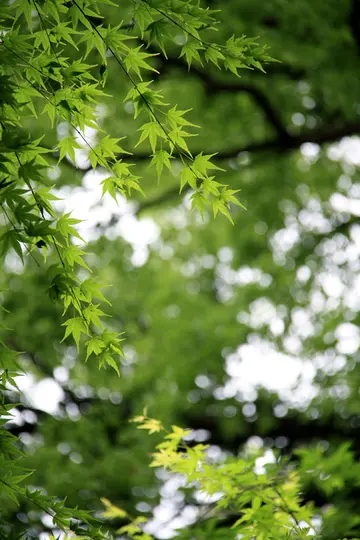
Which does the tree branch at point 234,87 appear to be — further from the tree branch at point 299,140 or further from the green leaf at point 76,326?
the green leaf at point 76,326

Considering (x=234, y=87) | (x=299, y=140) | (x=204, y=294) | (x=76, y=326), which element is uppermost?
(x=76, y=326)

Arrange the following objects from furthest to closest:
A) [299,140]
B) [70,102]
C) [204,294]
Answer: [204,294] → [299,140] → [70,102]

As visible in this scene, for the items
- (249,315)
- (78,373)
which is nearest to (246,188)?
(249,315)

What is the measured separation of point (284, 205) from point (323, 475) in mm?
5110

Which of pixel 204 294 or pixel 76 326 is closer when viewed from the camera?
pixel 76 326

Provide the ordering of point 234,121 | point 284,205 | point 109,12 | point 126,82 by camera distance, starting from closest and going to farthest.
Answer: point 109,12, point 126,82, point 234,121, point 284,205

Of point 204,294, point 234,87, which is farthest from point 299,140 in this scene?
point 204,294

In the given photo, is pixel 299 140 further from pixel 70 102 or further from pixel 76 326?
pixel 76 326

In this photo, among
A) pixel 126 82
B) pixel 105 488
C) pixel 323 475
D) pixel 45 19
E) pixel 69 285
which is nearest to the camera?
pixel 69 285

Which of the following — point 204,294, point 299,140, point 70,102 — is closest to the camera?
point 70,102

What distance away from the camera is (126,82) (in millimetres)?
6449

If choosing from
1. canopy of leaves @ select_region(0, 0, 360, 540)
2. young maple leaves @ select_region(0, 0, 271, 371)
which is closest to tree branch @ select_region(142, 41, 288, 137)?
canopy of leaves @ select_region(0, 0, 360, 540)

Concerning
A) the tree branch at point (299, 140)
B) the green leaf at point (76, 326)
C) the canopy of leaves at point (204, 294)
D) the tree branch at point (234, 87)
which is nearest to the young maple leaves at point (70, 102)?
the green leaf at point (76, 326)

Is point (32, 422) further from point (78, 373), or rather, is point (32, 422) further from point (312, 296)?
point (312, 296)
